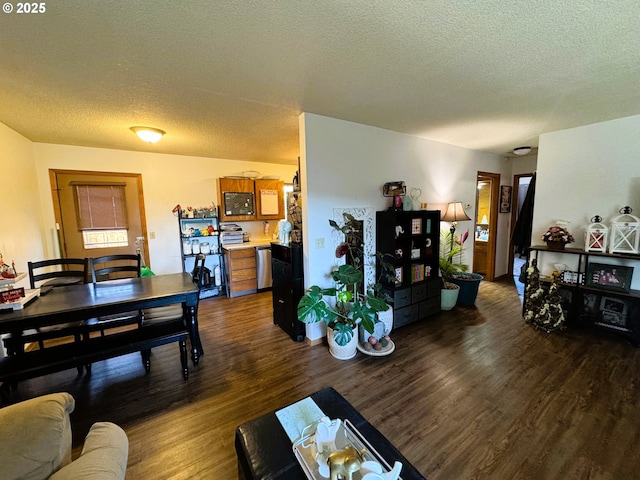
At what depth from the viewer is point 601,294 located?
2807 mm

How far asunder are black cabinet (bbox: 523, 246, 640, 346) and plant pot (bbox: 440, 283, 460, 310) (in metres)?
1.03

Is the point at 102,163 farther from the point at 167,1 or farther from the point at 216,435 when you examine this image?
the point at 216,435

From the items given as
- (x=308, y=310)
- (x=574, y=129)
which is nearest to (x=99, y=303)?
(x=308, y=310)

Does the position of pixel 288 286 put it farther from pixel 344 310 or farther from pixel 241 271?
pixel 241 271

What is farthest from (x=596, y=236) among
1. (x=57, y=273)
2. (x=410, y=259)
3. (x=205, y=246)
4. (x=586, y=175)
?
(x=57, y=273)

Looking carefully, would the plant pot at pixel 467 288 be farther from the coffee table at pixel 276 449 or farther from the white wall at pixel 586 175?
the coffee table at pixel 276 449

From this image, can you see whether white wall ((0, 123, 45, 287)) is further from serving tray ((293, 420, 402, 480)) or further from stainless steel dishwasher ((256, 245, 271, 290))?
serving tray ((293, 420, 402, 480))

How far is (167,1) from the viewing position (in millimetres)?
1203

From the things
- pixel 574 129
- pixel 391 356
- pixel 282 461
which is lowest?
pixel 391 356

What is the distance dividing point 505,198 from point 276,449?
5729mm

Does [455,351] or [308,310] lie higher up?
[308,310]

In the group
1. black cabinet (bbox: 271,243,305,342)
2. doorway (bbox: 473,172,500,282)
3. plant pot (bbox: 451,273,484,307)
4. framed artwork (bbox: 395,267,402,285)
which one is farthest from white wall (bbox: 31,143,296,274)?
doorway (bbox: 473,172,500,282)

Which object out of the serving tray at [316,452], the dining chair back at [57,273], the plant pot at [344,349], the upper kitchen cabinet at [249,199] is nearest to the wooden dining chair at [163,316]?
the dining chair back at [57,273]

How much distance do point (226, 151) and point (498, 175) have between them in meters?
4.96
